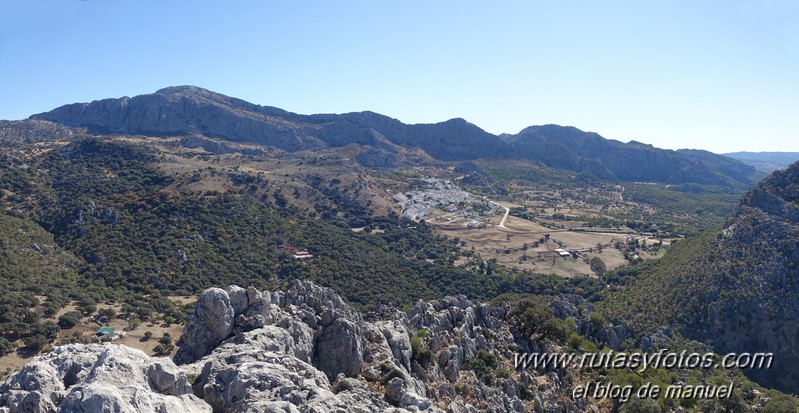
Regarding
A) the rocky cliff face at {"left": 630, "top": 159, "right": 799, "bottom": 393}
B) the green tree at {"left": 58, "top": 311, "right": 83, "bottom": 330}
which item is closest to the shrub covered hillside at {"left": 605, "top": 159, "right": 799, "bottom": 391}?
the rocky cliff face at {"left": 630, "top": 159, "right": 799, "bottom": 393}

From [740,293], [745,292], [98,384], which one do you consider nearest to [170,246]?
[98,384]

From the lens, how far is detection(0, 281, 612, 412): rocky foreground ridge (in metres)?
14.6

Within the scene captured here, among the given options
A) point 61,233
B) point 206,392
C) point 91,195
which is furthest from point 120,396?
point 91,195

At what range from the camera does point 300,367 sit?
64.6 feet

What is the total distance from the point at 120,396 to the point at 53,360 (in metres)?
5.14

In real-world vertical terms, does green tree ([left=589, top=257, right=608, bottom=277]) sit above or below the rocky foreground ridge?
below

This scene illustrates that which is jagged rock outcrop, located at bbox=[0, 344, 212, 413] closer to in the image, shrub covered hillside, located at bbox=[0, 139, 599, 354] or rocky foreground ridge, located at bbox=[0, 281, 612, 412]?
rocky foreground ridge, located at bbox=[0, 281, 612, 412]

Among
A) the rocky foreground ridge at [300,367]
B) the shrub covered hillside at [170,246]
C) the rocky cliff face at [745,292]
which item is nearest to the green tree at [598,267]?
the shrub covered hillside at [170,246]

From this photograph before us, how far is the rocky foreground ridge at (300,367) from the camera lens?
1457cm

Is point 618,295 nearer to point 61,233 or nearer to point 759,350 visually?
point 759,350

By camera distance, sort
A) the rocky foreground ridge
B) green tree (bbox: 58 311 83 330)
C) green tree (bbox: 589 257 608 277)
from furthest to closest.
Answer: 1. green tree (bbox: 589 257 608 277)
2. green tree (bbox: 58 311 83 330)
3. the rocky foreground ridge

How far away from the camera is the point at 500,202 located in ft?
593

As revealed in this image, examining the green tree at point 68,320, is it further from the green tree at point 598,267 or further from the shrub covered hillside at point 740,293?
the green tree at point 598,267

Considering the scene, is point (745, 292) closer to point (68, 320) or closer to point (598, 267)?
point (598, 267)
